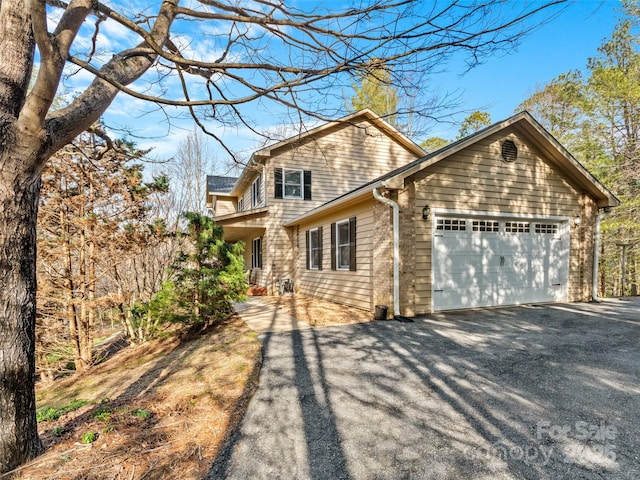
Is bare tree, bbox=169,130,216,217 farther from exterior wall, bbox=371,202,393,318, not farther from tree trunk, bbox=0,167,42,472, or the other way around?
tree trunk, bbox=0,167,42,472

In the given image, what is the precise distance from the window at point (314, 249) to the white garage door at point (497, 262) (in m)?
3.87

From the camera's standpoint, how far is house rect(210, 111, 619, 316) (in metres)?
6.93

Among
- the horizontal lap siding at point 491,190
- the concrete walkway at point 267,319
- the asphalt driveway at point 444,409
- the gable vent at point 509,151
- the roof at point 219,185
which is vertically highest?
the roof at point 219,185

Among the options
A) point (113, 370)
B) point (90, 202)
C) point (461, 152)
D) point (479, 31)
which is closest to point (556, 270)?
point (461, 152)

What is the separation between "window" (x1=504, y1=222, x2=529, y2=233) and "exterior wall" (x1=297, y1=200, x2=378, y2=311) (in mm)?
3471

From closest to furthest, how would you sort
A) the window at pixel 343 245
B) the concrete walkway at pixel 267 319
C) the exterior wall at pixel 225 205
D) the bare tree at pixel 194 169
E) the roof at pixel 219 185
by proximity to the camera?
the concrete walkway at pixel 267 319 → the window at pixel 343 245 → the roof at pixel 219 185 → the bare tree at pixel 194 169 → the exterior wall at pixel 225 205

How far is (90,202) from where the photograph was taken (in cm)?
677

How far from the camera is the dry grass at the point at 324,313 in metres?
6.84

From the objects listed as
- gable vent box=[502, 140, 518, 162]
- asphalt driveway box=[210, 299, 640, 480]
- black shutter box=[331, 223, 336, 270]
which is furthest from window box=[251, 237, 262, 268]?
gable vent box=[502, 140, 518, 162]

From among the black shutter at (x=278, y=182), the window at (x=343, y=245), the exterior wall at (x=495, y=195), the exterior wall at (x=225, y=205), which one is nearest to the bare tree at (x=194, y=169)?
the exterior wall at (x=225, y=205)

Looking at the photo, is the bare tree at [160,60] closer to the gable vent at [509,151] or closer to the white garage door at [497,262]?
the white garage door at [497,262]

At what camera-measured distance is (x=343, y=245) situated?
345 inches

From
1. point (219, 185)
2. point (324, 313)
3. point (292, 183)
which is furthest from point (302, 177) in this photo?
point (219, 185)

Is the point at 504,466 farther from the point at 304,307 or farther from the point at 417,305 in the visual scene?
the point at 304,307
